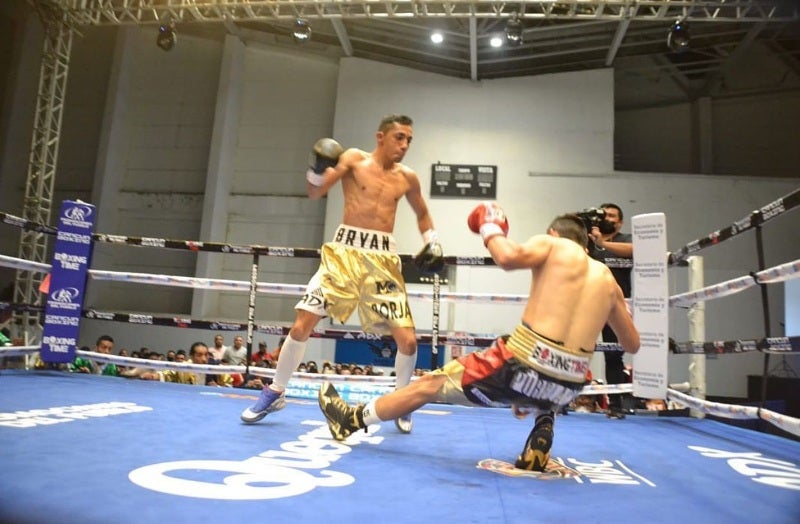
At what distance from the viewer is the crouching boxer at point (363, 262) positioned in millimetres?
A: 2459

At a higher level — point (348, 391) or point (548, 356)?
point (548, 356)

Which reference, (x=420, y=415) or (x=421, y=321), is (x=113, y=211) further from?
(x=420, y=415)

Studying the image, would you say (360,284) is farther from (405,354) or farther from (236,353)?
(236,353)

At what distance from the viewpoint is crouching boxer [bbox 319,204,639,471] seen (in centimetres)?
176

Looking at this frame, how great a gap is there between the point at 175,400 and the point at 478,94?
837 centimetres

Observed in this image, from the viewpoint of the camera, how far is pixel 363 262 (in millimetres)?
2545

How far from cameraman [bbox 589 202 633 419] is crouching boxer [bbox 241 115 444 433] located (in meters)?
1.30

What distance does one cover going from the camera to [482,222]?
1.87 metres

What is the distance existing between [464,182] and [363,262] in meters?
7.37

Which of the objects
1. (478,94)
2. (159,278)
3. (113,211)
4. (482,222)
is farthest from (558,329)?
(113,211)

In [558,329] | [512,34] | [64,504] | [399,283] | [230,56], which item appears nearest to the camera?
[64,504]

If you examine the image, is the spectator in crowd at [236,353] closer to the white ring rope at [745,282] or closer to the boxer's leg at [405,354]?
the boxer's leg at [405,354]

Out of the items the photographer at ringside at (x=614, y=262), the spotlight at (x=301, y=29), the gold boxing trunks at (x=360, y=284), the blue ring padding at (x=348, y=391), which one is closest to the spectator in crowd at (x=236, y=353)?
the blue ring padding at (x=348, y=391)

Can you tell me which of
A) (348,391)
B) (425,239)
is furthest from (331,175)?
(348,391)
